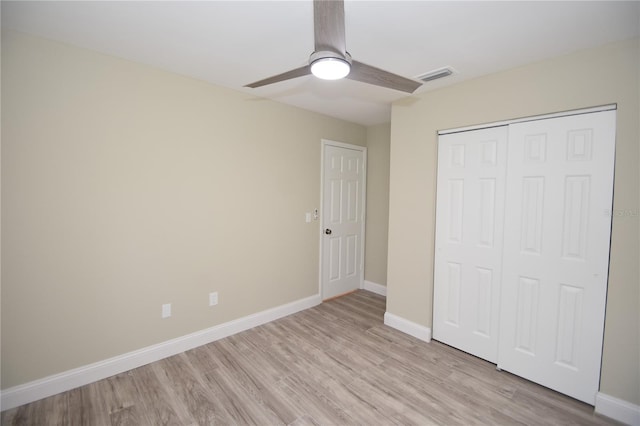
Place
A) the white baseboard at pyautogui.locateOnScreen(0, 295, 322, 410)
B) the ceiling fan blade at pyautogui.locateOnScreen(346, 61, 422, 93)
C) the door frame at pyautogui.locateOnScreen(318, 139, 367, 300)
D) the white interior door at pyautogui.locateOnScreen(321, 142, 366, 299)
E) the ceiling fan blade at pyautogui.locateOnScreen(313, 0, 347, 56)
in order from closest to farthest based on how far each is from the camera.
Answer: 1. the ceiling fan blade at pyautogui.locateOnScreen(313, 0, 347, 56)
2. the ceiling fan blade at pyautogui.locateOnScreen(346, 61, 422, 93)
3. the white baseboard at pyautogui.locateOnScreen(0, 295, 322, 410)
4. the door frame at pyautogui.locateOnScreen(318, 139, 367, 300)
5. the white interior door at pyautogui.locateOnScreen(321, 142, 366, 299)

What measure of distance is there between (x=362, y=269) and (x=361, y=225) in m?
0.68

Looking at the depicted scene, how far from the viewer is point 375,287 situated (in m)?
4.34

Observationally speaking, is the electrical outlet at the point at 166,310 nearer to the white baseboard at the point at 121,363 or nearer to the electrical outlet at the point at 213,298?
the white baseboard at the point at 121,363

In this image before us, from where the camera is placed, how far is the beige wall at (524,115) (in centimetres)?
185

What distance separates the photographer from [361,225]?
4406 millimetres

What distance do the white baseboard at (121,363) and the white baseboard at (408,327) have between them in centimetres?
126

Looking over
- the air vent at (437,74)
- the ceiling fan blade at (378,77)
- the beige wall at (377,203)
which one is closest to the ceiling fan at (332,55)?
the ceiling fan blade at (378,77)

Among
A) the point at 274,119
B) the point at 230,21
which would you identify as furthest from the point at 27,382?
the point at 274,119

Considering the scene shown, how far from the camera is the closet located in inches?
79.1

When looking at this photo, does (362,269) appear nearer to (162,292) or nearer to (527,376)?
(527,376)

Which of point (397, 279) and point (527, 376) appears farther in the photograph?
point (397, 279)

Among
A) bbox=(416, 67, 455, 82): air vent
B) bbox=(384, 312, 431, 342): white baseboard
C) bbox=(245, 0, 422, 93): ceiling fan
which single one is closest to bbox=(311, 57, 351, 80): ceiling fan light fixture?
bbox=(245, 0, 422, 93): ceiling fan

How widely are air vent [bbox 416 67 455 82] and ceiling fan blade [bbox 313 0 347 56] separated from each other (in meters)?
1.38

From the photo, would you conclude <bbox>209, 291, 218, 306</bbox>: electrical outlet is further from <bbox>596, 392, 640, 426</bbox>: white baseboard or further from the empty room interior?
<bbox>596, 392, 640, 426</bbox>: white baseboard
